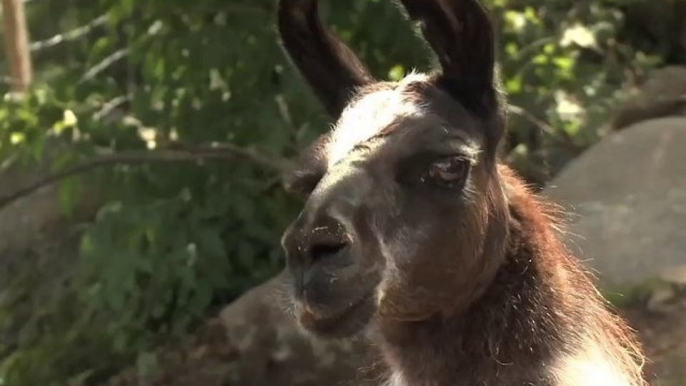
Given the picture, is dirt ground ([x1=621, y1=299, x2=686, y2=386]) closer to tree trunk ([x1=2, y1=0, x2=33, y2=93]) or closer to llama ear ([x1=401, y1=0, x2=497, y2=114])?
llama ear ([x1=401, y1=0, x2=497, y2=114])

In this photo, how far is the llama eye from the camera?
232 centimetres

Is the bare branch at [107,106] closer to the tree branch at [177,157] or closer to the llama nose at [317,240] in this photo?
the tree branch at [177,157]

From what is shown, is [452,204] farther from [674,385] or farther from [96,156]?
[96,156]

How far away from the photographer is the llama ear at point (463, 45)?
2.39 metres

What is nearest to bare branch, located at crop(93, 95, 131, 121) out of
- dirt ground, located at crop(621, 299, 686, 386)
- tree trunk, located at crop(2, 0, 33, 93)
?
tree trunk, located at crop(2, 0, 33, 93)

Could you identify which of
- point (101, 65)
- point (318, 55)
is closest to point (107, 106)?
point (101, 65)

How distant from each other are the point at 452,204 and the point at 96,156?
2915mm

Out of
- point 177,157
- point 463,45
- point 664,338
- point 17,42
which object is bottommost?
point 664,338

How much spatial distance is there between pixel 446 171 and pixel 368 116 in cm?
22

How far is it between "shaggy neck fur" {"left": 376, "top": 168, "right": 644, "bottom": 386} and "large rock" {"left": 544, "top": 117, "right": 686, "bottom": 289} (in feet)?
7.46

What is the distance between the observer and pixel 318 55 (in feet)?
8.91

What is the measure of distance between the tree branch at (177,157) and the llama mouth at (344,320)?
9.30 ft

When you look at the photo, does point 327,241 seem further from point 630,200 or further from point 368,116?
point 630,200

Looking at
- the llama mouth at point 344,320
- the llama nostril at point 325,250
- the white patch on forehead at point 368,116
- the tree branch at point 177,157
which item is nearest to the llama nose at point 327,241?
the llama nostril at point 325,250
